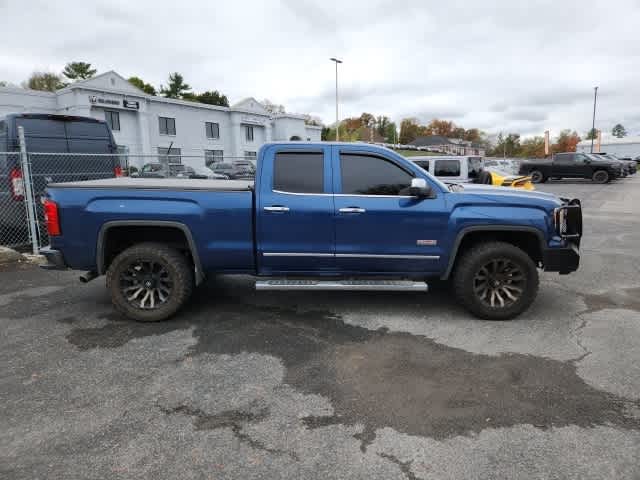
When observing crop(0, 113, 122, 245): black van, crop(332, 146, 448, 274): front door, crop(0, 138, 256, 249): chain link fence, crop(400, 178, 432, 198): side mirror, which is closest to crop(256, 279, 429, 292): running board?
crop(332, 146, 448, 274): front door

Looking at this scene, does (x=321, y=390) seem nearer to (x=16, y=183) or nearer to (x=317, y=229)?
(x=317, y=229)

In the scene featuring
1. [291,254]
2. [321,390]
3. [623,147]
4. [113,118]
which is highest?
[113,118]

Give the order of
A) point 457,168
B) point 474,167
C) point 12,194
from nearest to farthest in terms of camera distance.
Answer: point 12,194 < point 457,168 < point 474,167

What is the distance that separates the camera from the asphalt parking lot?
259cm

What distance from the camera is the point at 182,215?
15.0 feet

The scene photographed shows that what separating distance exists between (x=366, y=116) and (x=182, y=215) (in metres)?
131

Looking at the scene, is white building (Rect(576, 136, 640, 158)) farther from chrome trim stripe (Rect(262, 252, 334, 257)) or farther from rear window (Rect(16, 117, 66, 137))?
chrome trim stripe (Rect(262, 252, 334, 257))

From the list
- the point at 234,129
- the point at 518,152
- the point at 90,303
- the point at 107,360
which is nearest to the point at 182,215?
the point at 107,360

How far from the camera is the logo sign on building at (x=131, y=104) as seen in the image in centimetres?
3409

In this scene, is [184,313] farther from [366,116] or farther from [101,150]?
[366,116]

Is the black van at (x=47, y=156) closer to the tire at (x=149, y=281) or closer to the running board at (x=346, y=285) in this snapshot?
the tire at (x=149, y=281)

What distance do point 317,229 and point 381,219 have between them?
68 centimetres

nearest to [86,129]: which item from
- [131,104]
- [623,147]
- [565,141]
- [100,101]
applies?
[100,101]

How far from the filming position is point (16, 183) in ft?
24.3
